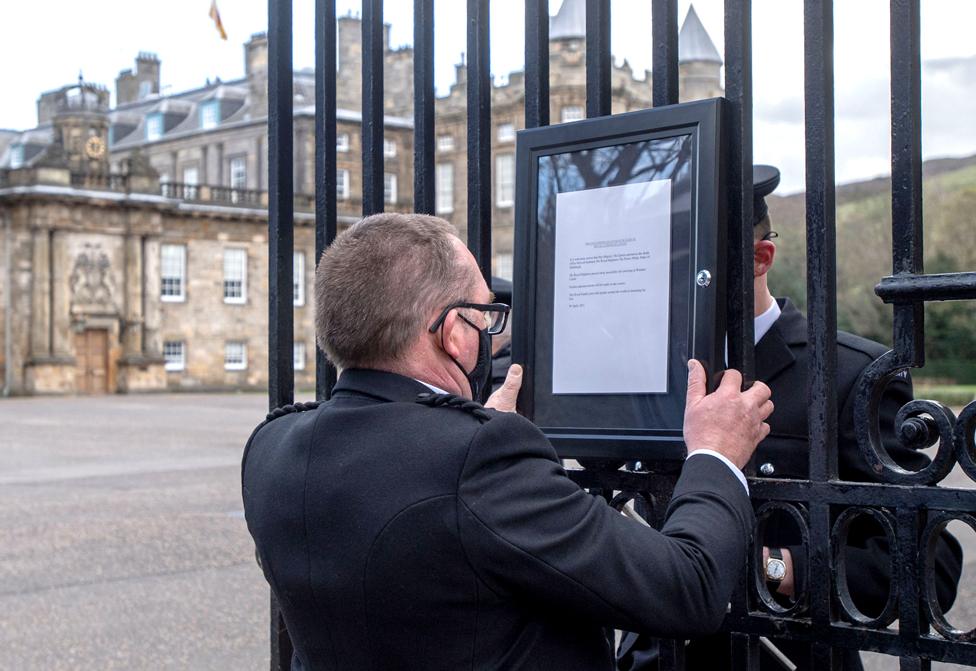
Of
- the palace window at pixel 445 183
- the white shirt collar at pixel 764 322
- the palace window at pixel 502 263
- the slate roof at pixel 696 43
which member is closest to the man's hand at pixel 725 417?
the white shirt collar at pixel 764 322

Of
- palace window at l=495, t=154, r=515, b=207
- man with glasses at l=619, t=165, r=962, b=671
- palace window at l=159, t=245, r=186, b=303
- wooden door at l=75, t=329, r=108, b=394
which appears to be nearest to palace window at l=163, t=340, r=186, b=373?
palace window at l=159, t=245, r=186, b=303

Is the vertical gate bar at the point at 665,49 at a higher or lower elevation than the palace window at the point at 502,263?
lower

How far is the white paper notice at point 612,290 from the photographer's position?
2.38m

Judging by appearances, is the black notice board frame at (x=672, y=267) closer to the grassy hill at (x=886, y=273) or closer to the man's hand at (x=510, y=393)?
the man's hand at (x=510, y=393)

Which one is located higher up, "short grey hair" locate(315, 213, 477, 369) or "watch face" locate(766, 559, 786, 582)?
"short grey hair" locate(315, 213, 477, 369)

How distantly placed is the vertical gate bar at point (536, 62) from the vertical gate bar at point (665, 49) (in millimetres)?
274

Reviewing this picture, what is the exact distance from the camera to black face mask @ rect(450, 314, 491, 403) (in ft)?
7.44

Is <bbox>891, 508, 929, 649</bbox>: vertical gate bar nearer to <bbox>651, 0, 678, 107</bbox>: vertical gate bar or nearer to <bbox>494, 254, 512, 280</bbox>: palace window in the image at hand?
<bbox>651, 0, 678, 107</bbox>: vertical gate bar

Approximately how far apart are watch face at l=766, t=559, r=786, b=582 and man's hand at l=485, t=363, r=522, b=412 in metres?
0.60

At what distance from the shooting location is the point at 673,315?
2352 mm

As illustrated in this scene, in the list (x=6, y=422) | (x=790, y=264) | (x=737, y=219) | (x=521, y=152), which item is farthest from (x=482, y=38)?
(x=790, y=264)

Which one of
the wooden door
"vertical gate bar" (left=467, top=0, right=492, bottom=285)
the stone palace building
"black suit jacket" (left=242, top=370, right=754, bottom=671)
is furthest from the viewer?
the wooden door

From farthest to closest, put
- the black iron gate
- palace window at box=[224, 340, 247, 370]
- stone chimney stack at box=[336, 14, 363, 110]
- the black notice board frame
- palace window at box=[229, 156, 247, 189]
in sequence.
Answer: palace window at box=[229, 156, 247, 189] → palace window at box=[224, 340, 247, 370] → stone chimney stack at box=[336, 14, 363, 110] → the black notice board frame → the black iron gate

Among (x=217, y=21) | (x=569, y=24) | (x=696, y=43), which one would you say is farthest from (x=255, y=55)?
(x=217, y=21)
